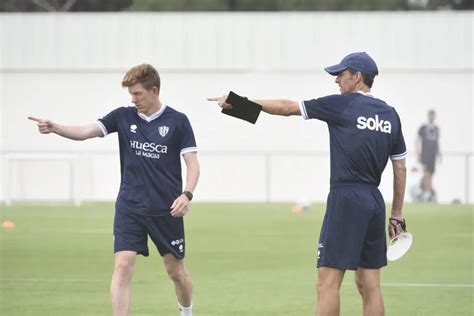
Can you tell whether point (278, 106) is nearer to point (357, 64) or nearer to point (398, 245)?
point (357, 64)

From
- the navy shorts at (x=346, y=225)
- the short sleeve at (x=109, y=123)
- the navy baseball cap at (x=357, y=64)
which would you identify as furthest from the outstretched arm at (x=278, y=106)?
the short sleeve at (x=109, y=123)

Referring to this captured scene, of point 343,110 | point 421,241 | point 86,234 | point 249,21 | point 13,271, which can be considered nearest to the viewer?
point 343,110

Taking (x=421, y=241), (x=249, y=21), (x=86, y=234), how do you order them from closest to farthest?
(x=421, y=241)
(x=86, y=234)
(x=249, y=21)

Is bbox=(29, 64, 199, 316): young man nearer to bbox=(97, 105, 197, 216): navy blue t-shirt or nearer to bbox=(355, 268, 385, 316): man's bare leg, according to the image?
bbox=(97, 105, 197, 216): navy blue t-shirt

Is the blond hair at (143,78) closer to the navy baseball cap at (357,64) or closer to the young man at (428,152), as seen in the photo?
the navy baseball cap at (357,64)

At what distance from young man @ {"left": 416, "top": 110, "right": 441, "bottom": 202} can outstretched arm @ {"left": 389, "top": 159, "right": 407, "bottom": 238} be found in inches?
931

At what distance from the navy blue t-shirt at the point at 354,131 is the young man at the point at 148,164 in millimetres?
1440

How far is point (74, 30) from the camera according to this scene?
37.2 meters

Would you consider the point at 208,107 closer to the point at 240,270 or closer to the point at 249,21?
the point at 249,21

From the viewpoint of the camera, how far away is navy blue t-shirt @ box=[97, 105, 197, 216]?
9453mm

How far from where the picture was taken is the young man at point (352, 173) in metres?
8.45

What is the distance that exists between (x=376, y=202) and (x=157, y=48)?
29000mm

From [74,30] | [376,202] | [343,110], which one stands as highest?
[74,30]

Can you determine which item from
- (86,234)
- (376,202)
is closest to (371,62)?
(376,202)
